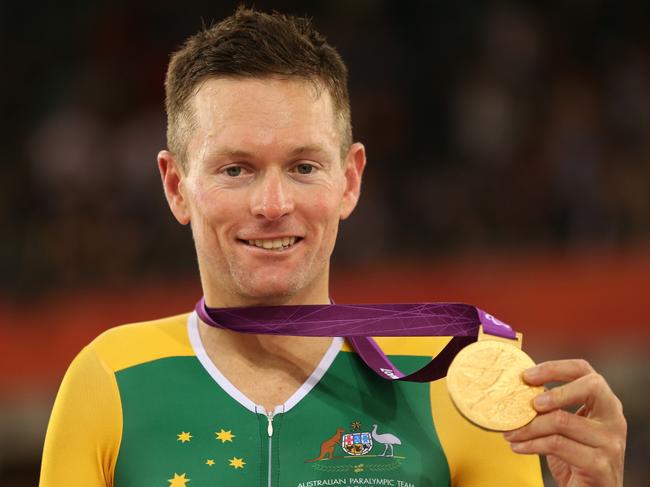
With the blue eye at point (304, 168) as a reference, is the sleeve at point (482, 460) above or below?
below

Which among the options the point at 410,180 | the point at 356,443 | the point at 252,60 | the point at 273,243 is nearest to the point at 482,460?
the point at 356,443

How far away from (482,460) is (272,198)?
2.40ft

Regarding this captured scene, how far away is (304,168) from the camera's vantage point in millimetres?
2484

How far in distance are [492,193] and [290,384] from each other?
5.19m

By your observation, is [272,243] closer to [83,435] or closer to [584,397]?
[83,435]

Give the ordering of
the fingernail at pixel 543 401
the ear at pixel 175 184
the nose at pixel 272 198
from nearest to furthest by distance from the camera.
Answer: the fingernail at pixel 543 401 < the nose at pixel 272 198 < the ear at pixel 175 184

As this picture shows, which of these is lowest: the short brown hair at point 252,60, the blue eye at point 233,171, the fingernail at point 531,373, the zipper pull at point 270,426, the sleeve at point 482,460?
the sleeve at point 482,460

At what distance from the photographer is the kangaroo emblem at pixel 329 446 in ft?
8.17

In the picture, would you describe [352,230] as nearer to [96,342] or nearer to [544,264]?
[544,264]

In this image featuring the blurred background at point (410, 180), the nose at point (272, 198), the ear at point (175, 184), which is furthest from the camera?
the blurred background at point (410, 180)

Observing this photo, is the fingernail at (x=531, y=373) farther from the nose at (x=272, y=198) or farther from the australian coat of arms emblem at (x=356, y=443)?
the nose at (x=272, y=198)

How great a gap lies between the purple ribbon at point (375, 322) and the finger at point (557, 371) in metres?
0.32

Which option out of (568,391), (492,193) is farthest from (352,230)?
(568,391)

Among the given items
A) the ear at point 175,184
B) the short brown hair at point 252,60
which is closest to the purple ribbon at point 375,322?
the ear at point 175,184
